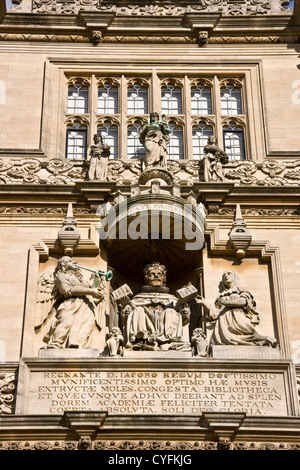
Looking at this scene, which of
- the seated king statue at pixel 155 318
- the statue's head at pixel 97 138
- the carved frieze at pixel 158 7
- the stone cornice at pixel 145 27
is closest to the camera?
the seated king statue at pixel 155 318

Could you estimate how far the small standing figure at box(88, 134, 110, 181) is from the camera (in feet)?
69.5

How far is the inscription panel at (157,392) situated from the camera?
686 inches

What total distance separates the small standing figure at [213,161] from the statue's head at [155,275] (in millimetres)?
2370

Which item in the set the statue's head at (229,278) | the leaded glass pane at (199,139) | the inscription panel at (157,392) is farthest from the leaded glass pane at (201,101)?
the inscription panel at (157,392)

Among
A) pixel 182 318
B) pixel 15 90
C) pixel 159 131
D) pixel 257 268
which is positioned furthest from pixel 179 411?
pixel 15 90

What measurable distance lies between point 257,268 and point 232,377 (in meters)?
2.81

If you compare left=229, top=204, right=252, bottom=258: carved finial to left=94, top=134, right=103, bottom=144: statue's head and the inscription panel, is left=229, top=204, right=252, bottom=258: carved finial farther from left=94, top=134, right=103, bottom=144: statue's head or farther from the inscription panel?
left=94, top=134, right=103, bottom=144: statue's head

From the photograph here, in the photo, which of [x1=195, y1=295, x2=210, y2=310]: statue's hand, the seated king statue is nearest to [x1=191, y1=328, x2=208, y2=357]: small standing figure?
the seated king statue

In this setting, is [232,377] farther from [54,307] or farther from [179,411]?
[54,307]

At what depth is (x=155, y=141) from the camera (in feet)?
70.2

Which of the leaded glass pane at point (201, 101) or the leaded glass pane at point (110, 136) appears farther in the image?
the leaded glass pane at point (201, 101)

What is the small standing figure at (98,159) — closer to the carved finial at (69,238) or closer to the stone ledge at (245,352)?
the carved finial at (69,238)

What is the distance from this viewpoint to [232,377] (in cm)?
1780

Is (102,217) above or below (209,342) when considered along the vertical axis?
above
